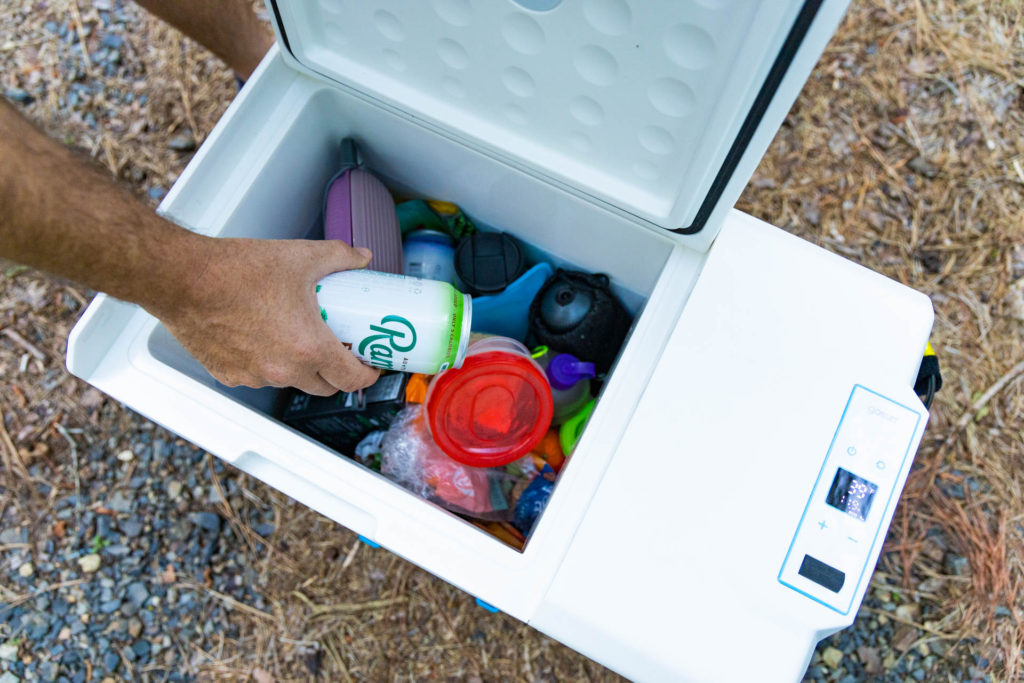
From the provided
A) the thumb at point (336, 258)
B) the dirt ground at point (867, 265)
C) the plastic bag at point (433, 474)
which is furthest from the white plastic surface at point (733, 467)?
the dirt ground at point (867, 265)

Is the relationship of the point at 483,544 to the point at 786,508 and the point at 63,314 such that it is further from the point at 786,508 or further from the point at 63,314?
the point at 63,314

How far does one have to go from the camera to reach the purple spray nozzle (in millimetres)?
907

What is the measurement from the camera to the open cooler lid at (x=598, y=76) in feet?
1.72

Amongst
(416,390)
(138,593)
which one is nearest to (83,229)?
(416,390)

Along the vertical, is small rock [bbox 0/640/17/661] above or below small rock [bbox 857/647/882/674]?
below

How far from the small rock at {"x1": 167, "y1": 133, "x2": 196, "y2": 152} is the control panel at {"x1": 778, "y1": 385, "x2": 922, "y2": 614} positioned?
1.32 meters

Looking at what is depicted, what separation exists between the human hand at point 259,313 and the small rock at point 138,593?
729 mm

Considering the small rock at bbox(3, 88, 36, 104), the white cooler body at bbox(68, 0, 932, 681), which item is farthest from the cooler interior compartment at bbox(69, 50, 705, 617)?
Result: the small rock at bbox(3, 88, 36, 104)

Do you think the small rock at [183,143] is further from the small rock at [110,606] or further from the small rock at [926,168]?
the small rock at [926,168]

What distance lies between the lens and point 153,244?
0.65 metres

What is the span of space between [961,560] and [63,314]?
69.3 inches

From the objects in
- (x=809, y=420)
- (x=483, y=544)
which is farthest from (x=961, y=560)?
(x=483, y=544)

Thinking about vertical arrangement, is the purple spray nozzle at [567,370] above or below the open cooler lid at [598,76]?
below

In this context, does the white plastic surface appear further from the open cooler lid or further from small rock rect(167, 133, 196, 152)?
small rock rect(167, 133, 196, 152)
